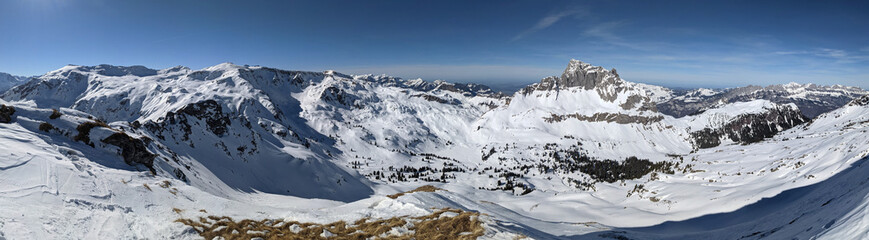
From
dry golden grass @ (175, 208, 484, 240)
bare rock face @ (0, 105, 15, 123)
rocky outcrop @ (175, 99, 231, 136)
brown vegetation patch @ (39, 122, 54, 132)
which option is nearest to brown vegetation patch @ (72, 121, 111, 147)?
brown vegetation patch @ (39, 122, 54, 132)

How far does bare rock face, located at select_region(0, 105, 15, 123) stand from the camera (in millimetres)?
29842

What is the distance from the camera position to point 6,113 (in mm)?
30438

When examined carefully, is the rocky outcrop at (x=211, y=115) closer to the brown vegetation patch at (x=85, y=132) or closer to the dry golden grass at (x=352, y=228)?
the brown vegetation patch at (x=85, y=132)

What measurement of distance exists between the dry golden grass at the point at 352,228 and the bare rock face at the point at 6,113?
29.3 metres

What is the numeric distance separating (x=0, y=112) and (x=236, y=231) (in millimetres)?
33603

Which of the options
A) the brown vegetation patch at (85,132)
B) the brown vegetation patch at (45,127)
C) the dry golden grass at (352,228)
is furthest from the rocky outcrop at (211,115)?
the dry golden grass at (352,228)

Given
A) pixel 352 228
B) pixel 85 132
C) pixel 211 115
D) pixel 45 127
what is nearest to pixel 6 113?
pixel 45 127

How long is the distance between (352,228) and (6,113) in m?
39.6

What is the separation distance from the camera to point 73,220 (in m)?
16.0

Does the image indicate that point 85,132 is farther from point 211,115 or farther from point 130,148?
point 211,115

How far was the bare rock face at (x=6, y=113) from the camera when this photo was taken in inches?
1175

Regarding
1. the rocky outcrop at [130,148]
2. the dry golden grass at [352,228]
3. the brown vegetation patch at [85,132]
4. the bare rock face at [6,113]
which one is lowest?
the dry golden grass at [352,228]

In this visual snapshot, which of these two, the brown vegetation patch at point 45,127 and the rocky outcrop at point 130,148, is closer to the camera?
the brown vegetation patch at point 45,127

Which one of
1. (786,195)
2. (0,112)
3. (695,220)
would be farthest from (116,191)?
(786,195)
